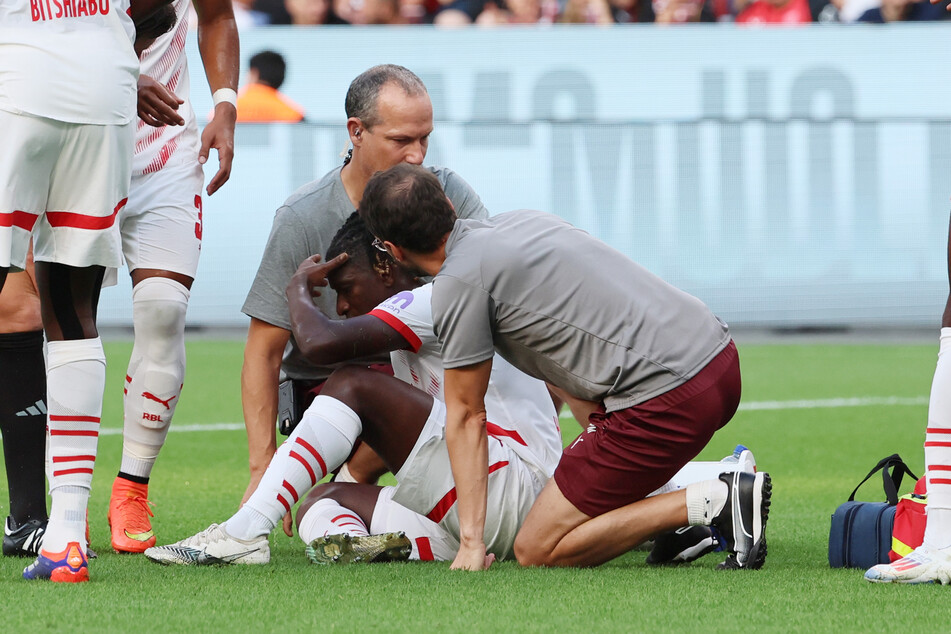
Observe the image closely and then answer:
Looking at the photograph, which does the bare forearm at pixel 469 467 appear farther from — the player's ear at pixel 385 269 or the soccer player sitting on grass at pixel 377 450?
the player's ear at pixel 385 269

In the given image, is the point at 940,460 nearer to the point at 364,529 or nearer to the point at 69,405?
the point at 364,529

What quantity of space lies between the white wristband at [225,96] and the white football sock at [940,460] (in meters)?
2.33

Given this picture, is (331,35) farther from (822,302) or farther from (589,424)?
(589,424)

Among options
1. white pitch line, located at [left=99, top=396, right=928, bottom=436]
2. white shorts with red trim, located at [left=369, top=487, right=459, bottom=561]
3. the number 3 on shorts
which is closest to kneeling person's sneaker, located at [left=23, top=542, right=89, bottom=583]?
white shorts with red trim, located at [left=369, top=487, right=459, bottom=561]

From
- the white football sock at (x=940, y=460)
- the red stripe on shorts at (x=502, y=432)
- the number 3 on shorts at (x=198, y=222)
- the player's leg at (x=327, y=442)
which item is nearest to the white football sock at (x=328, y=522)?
the player's leg at (x=327, y=442)

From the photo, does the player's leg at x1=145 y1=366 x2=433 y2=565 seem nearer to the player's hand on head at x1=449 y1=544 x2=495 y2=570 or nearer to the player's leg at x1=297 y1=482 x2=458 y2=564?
the player's leg at x1=297 y1=482 x2=458 y2=564

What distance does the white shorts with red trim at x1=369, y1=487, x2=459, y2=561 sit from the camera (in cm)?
412

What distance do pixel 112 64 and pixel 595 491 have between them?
1712 millimetres

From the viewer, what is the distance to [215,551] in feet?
12.8

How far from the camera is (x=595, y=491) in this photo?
3.89 metres

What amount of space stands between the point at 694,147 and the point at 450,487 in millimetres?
8641

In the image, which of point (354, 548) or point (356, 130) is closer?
point (354, 548)

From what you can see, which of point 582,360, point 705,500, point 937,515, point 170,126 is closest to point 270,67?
point 170,126

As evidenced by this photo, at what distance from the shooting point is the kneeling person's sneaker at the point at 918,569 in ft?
11.7
